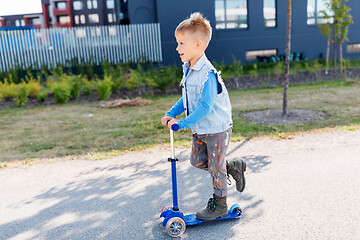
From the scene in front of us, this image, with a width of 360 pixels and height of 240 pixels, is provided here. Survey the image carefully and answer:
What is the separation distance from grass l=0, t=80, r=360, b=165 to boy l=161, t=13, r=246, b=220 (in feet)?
7.47

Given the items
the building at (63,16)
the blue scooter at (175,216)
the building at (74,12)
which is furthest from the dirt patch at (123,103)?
the building at (63,16)

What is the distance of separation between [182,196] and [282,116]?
3.95 metres

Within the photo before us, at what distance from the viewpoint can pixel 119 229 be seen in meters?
2.85

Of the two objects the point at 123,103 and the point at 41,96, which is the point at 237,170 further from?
the point at 41,96

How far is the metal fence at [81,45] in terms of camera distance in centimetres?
1474

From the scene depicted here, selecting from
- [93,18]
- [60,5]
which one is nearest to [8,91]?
[93,18]

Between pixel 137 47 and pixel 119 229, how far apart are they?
13.2 m

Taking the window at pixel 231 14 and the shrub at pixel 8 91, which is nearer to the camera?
the shrub at pixel 8 91

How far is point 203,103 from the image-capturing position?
8.48 ft

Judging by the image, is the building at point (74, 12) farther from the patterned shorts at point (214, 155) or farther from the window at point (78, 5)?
the patterned shorts at point (214, 155)

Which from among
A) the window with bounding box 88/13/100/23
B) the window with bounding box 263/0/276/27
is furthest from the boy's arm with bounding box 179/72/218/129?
the window with bounding box 88/13/100/23

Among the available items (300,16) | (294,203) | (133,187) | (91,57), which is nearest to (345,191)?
(294,203)

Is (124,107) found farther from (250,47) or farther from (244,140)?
(250,47)

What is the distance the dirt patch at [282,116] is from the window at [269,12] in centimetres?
1037
